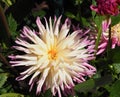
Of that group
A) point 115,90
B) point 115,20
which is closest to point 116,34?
point 115,20

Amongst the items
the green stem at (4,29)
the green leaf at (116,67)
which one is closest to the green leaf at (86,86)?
the green leaf at (116,67)

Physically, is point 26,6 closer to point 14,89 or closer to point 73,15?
point 73,15

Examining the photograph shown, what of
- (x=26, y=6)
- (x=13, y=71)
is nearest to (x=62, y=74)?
(x=13, y=71)

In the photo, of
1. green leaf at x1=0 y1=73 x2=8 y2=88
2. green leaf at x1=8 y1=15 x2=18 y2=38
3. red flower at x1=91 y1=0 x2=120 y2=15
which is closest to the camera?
red flower at x1=91 y1=0 x2=120 y2=15

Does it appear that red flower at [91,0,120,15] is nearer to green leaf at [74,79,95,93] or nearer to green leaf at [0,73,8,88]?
green leaf at [74,79,95,93]

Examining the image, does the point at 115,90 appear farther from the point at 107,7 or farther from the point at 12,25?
the point at 12,25

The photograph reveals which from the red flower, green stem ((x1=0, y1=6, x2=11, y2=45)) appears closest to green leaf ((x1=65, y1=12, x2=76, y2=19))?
green stem ((x1=0, y1=6, x2=11, y2=45))

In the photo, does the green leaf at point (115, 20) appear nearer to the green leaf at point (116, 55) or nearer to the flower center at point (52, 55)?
the green leaf at point (116, 55)

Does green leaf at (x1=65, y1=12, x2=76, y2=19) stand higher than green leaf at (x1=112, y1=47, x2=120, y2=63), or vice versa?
green leaf at (x1=65, y1=12, x2=76, y2=19)

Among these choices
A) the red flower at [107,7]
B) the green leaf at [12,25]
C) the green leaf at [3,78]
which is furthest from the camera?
the green leaf at [12,25]
